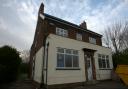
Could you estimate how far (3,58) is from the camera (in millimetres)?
9812

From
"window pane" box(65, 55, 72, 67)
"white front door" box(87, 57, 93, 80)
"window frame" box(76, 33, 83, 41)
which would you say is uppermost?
"window frame" box(76, 33, 83, 41)

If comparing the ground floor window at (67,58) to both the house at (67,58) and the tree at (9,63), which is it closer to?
the house at (67,58)

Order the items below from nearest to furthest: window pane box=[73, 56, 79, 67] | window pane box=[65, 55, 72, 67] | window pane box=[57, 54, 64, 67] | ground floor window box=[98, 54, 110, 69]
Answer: window pane box=[57, 54, 64, 67] < window pane box=[65, 55, 72, 67] < window pane box=[73, 56, 79, 67] < ground floor window box=[98, 54, 110, 69]

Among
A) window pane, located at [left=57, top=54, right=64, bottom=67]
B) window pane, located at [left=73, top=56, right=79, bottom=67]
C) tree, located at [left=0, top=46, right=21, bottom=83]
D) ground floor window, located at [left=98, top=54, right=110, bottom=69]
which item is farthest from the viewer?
ground floor window, located at [left=98, top=54, right=110, bottom=69]

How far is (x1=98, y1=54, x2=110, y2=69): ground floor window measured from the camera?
54.2ft

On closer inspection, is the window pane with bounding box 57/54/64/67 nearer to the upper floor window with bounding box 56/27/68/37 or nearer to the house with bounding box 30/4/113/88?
the house with bounding box 30/4/113/88

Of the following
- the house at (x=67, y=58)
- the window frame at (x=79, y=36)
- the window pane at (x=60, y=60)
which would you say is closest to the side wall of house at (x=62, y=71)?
the house at (x=67, y=58)

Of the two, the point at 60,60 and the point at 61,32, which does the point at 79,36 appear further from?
the point at 60,60

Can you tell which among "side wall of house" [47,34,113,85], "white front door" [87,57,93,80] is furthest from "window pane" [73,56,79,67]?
"white front door" [87,57,93,80]

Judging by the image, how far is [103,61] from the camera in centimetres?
1714

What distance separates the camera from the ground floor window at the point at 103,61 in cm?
1652

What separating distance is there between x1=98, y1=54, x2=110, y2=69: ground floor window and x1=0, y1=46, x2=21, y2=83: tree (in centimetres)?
1088

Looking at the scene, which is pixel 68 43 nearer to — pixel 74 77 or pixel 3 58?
pixel 74 77

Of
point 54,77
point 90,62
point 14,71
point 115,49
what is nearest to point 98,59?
point 90,62
